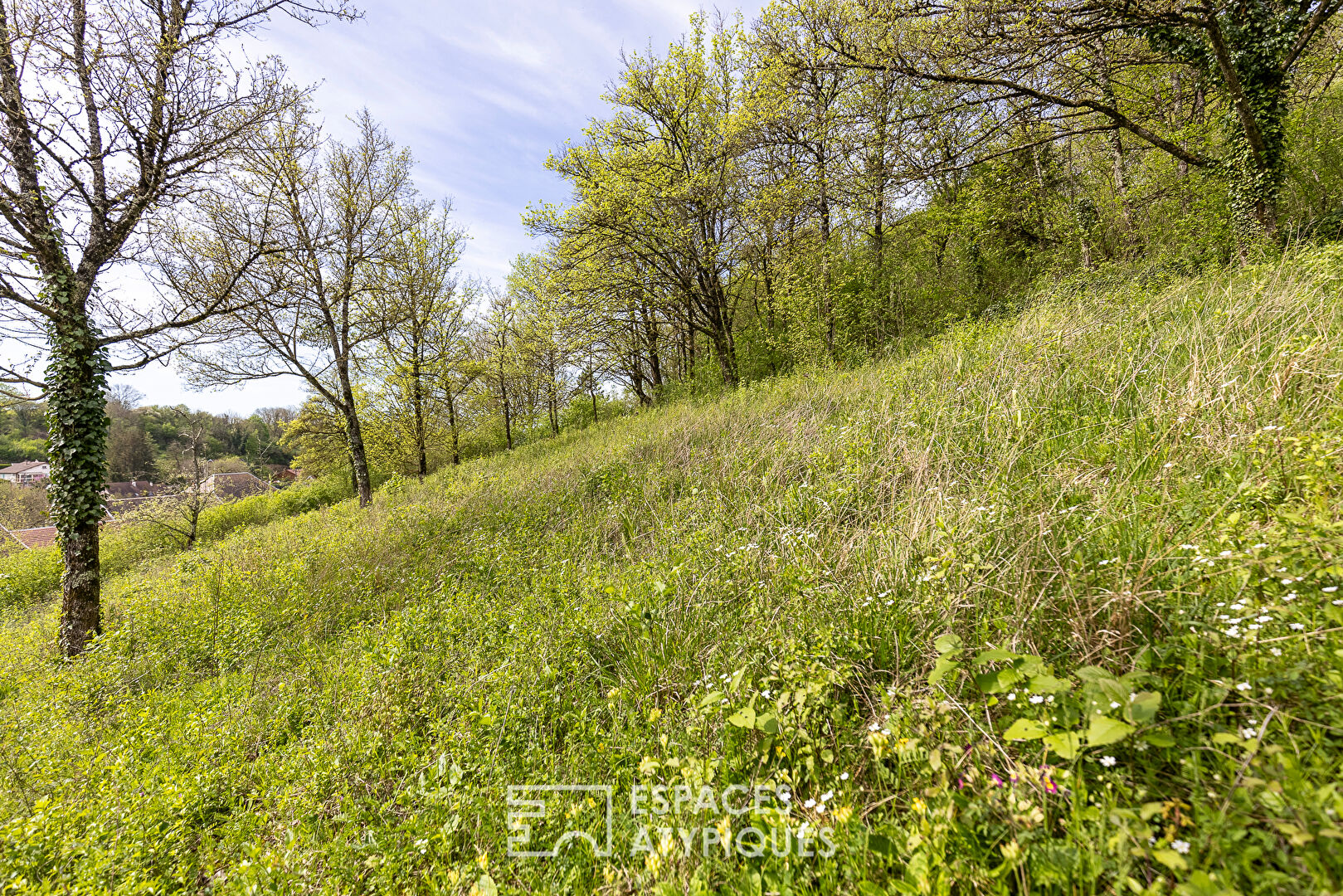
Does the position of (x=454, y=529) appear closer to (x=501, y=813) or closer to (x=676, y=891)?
(x=501, y=813)

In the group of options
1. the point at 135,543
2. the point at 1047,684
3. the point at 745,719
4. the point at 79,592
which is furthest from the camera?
the point at 135,543

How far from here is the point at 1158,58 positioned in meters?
7.36

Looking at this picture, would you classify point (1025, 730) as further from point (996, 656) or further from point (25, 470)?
point (25, 470)

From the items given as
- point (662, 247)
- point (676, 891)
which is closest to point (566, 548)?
point (676, 891)

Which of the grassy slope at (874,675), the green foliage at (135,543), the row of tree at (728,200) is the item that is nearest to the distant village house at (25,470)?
the green foliage at (135,543)

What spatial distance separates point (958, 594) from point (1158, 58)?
36.7 ft

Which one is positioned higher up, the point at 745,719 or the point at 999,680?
the point at 999,680

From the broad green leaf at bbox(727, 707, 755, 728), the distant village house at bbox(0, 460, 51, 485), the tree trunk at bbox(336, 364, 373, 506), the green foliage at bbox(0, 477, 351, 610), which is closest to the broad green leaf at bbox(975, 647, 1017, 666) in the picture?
the broad green leaf at bbox(727, 707, 755, 728)

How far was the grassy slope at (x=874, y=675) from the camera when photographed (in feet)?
4.20

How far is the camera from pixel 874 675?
2.12 meters

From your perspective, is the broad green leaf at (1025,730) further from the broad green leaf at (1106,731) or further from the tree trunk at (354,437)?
the tree trunk at (354,437)

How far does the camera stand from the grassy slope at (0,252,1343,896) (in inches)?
50.4

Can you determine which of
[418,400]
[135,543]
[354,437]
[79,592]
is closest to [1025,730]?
[79,592]

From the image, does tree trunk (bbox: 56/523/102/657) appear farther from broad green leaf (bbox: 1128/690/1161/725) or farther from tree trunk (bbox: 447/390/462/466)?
tree trunk (bbox: 447/390/462/466)
